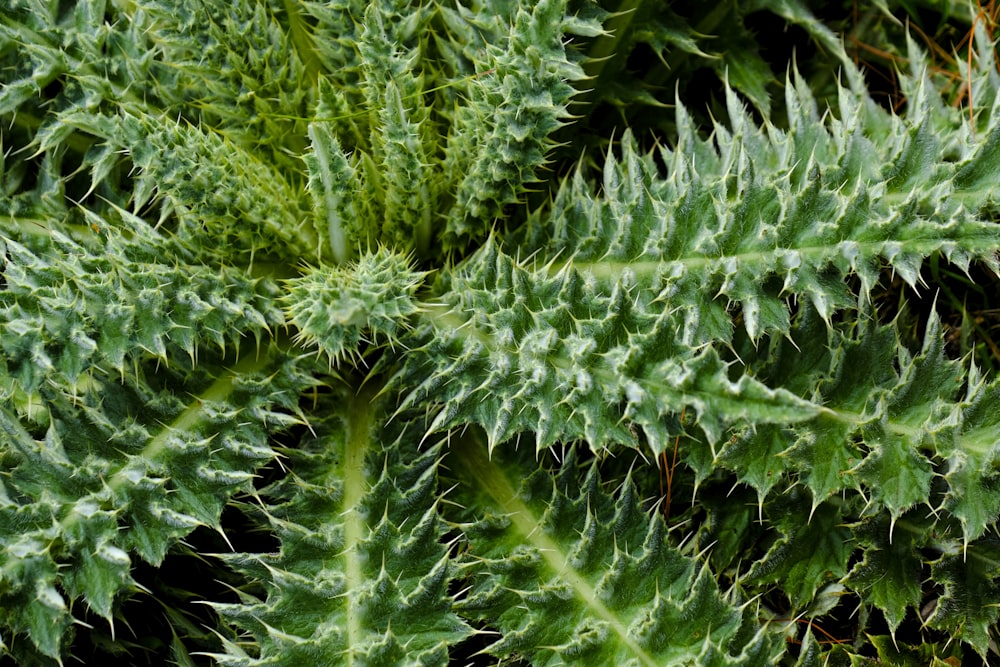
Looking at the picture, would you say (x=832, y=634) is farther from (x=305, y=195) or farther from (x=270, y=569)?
(x=305, y=195)

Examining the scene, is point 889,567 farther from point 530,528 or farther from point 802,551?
point 530,528

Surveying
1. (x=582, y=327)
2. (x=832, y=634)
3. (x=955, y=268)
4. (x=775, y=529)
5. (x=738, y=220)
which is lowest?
(x=832, y=634)

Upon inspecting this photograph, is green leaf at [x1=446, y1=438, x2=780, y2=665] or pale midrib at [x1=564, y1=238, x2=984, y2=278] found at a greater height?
pale midrib at [x1=564, y1=238, x2=984, y2=278]

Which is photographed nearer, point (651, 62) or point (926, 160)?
point (926, 160)

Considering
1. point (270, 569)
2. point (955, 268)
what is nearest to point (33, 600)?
point (270, 569)

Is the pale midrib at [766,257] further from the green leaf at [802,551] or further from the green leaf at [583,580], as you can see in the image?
the green leaf at [802,551]

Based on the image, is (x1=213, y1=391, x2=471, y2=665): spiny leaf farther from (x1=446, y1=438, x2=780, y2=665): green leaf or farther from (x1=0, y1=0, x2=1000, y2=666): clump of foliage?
(x1=446, y1=438, x2=780, y2=665): green leaf

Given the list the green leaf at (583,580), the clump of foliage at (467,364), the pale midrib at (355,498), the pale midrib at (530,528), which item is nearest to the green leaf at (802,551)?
the clump of foliage at (467,364)

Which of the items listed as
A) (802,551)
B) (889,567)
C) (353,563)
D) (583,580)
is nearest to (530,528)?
(583,580)

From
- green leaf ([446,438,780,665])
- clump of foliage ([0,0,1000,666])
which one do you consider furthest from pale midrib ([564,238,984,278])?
green leaf ([446,438,780,665])
